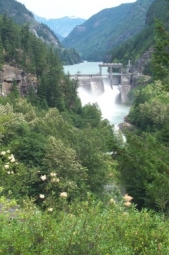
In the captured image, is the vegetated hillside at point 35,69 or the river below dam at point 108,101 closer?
the vegetated hillside at point 35,69

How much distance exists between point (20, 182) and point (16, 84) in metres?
44.5

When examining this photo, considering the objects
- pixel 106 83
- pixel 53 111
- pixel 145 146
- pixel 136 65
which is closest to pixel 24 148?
pixel 145 146

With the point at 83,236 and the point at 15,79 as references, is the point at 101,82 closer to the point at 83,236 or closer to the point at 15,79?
the point at 15,79

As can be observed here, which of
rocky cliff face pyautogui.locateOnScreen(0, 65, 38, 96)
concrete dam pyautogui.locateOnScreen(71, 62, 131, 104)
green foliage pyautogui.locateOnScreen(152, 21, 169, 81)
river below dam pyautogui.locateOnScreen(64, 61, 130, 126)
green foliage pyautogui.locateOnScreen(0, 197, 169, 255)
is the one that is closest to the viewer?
green foliage pyautogui.locateOnScreen(0, 197, 169, 255)

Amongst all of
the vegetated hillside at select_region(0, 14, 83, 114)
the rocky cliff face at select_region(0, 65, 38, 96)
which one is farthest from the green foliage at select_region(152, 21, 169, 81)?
the vegetated hillside at select_region(0, 14, 83, 114)

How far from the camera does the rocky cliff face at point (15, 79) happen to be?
62.9 m

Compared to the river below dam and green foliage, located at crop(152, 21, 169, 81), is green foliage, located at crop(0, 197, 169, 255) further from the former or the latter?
the river below dam

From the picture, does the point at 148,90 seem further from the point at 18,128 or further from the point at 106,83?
the point at 18,128

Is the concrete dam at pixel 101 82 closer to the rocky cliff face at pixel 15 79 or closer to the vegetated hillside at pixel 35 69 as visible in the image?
the vegetated hillside at pixel 35 69

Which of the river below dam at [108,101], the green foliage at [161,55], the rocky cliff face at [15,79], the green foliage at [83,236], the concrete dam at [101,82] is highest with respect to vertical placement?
the green foliage at [161,55]

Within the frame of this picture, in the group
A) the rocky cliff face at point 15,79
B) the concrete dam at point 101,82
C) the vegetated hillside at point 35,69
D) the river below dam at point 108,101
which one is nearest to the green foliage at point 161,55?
the rocky cliff face at point 15,79

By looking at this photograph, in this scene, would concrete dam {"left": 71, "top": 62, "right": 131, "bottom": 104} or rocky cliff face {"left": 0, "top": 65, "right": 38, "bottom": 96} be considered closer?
rocky cliff face {"left": 0, "top": 65, "right": 38, "bottom": 96}

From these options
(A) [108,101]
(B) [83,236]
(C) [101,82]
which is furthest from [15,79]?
(B) [83,236]

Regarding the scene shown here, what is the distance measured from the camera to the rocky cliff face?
206 ft
